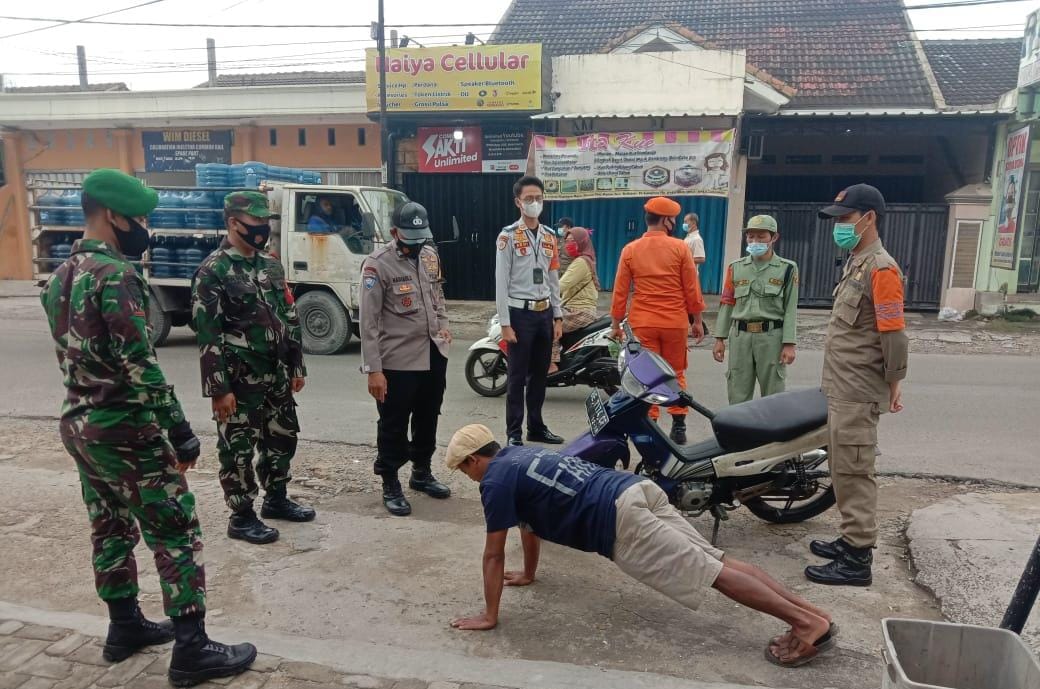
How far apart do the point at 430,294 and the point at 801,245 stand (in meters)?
10.5

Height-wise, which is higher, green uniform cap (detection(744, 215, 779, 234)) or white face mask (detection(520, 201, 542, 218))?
white face mask (detection(520, 201, 542, 218))

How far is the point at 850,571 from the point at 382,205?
24.5ft

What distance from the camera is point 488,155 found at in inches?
541

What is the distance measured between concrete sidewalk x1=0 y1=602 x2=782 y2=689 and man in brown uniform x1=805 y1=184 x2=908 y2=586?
1155mm

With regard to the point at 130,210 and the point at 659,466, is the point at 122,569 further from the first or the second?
the point at 659,466

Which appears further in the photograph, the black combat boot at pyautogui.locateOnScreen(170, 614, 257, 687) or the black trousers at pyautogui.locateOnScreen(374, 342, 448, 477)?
the black trousers at pyautogui.locateOnScreen(374, 342, 448, 477)

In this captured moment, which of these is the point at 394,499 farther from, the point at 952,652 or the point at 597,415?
the point at 952,652

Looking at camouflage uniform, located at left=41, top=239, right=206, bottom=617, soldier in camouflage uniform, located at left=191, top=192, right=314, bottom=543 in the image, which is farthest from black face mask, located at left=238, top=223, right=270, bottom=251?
camouflage uniform, located at left=41, top=239, right=206, bottom=617

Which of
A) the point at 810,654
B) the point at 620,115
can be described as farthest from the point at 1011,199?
the point at 810,654

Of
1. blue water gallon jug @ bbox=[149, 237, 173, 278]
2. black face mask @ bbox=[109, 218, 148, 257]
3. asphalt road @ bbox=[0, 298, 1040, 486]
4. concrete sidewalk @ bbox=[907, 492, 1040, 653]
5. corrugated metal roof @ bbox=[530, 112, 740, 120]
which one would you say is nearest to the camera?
black face mask @ bbox=[109, 218, 148, 257]

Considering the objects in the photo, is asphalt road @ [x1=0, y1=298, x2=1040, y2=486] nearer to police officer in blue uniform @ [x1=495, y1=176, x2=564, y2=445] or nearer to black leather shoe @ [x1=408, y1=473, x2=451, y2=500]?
police officer in blue uniform @ [x1=495, y1=176, x2=564, y2=445]

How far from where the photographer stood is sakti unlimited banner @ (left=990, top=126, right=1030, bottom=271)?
37.9ft

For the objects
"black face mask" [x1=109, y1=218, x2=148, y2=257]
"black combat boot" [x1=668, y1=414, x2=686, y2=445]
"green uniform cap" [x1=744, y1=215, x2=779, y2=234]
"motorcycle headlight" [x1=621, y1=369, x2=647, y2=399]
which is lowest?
"black combat boot" [x1=668, y1=414, x2=686, y2=445]

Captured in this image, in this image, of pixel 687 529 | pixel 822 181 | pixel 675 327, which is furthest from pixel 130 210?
pixel 822 181
